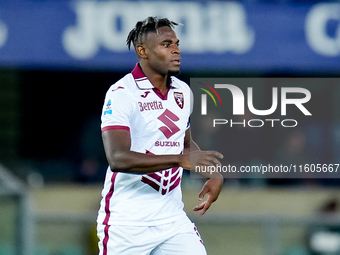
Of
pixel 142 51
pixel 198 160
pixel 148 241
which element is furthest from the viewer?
pixel 142 51

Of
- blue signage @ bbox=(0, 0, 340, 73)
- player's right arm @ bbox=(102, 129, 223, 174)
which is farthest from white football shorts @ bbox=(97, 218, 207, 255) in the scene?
blue signage @ bbox=(0, 0, 340, 73)

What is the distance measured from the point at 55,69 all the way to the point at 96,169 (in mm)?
3600

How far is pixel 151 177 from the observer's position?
381 cm

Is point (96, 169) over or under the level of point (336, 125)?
under

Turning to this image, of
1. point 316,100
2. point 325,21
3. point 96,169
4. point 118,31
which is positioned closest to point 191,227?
point 118,31

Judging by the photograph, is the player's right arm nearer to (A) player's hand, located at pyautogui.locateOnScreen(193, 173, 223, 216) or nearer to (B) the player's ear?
(A) player's hand, located at pyautogui.locateOnScreen(193, 173, 223, 216)

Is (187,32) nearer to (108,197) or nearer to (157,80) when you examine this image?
(157,80)

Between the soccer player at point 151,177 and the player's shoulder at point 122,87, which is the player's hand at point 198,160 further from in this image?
the player's shoulder at point 122,87

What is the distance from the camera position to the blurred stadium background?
6.73 metres

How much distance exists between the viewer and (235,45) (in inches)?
358

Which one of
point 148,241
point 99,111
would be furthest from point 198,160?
point 99,111

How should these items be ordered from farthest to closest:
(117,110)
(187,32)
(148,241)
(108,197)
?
(187,32) < (108,197) < (148,241) < (117,110)

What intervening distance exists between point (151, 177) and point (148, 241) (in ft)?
1.30

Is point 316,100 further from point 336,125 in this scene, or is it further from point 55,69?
point 55,69
